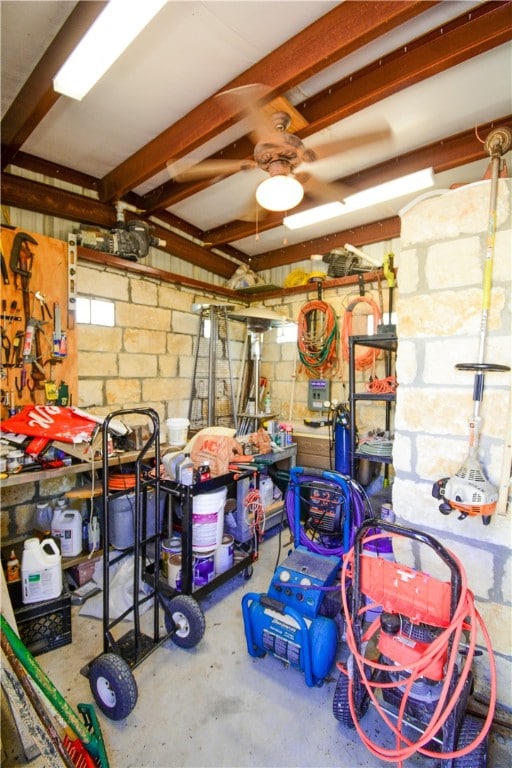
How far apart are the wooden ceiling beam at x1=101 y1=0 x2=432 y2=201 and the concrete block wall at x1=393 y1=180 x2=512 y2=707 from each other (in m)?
0.82

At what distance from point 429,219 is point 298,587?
2063 millimetres

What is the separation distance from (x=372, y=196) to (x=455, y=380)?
1.79 m

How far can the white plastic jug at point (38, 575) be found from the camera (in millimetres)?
2059

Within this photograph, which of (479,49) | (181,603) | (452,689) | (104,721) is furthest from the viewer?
(181,603)

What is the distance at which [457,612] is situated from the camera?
1.14m

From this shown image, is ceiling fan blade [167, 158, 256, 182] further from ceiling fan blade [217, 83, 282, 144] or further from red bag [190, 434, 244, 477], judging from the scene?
red bag [190, 434, 244, 477]

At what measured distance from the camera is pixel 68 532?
2.53 metres

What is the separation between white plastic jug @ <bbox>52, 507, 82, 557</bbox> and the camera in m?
2.52

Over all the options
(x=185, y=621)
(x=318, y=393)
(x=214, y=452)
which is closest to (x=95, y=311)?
(x=214, y=452)

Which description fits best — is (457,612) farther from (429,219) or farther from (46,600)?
(46,600)

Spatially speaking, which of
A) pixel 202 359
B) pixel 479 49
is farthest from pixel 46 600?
pixel 479 49

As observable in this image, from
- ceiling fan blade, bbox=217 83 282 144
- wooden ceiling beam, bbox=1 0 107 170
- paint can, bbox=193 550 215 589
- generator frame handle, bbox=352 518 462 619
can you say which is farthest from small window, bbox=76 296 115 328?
generator frame handle, bbox=352 518 462 619

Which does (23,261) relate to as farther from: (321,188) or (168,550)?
(168,550)

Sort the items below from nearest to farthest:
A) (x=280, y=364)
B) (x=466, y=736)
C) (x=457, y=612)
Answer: (x=457, y=612), (x=466, y=736), (x=280, y=364)
